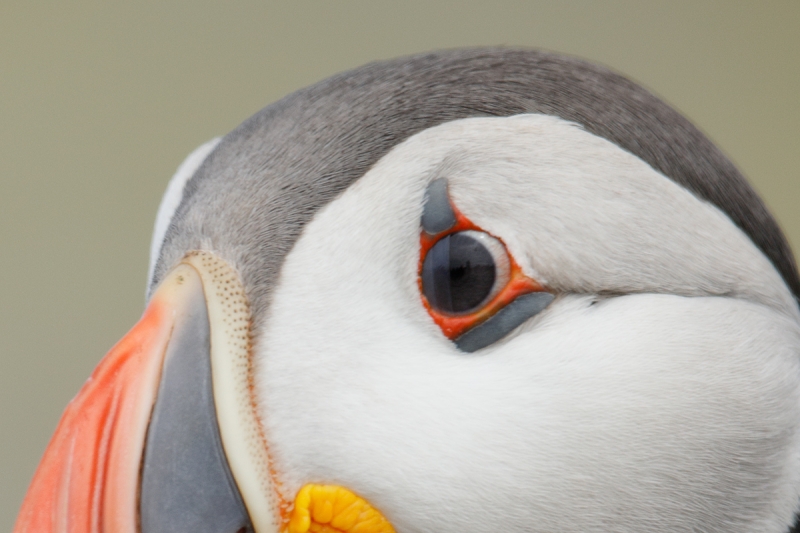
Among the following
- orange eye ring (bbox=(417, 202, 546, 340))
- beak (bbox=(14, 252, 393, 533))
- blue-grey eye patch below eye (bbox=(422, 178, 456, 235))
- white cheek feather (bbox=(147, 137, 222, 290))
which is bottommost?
beak (bbox=(14, 252, 393, 533))

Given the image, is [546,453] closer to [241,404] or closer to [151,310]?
[241,404]

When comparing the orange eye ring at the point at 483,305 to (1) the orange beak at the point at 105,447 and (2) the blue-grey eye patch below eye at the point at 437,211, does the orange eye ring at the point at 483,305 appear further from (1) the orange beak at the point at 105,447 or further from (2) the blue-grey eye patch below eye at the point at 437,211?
(1) the orange beak at the point at 105,447

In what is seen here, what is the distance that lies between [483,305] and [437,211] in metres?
0.09

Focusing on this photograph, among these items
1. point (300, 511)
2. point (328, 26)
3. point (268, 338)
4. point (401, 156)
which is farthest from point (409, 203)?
point (328, 26)

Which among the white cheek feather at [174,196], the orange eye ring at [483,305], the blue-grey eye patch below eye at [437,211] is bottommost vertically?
the orange eye ring at [483,305]

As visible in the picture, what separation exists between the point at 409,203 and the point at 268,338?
161 mm

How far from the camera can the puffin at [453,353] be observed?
615mm

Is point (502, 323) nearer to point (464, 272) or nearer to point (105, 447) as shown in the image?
point (464, 272)

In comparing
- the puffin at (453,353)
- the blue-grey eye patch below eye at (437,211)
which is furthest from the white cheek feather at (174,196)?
the blue-grey eye patch below eye at (437,211)

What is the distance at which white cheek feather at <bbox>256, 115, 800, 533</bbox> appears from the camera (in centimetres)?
61

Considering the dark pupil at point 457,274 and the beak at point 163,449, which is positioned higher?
the dark pupil at point 457,274

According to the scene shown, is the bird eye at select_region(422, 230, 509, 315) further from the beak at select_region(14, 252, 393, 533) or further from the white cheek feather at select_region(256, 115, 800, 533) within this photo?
the beak at select_region(14, 252, 393, 533)

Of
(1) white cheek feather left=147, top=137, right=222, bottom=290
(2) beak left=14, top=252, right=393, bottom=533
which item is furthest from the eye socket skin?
(1) white cheek feather left=147, top=137, right=222, bottom=290

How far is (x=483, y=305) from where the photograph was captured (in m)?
0.65
